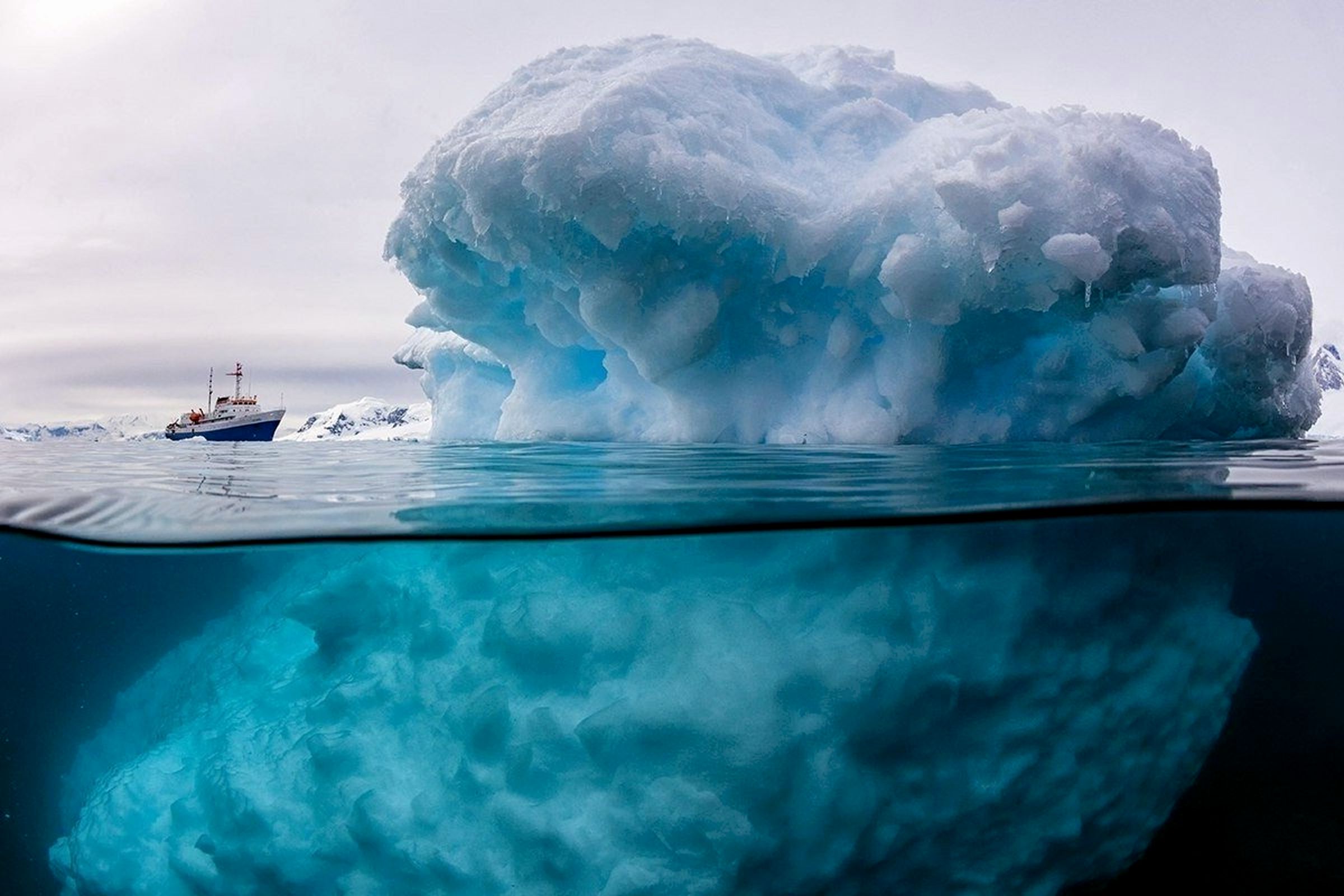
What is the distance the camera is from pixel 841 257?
743 cm

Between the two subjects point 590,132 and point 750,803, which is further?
point 590,132

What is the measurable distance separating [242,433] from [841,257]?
3660 cm

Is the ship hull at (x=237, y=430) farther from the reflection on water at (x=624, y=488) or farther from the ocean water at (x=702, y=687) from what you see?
the ocean water at (x=702, y=687)

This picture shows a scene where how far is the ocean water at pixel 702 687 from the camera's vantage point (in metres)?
3.26

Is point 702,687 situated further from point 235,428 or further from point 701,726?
→ point 235,428

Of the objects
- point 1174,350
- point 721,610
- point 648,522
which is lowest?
point 721,610

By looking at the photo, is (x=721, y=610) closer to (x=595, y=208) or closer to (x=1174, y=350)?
(x=595, y=208)

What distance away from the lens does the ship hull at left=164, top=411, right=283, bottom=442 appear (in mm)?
37250

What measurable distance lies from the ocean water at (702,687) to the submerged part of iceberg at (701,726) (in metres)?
0.01

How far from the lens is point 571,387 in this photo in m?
10.7

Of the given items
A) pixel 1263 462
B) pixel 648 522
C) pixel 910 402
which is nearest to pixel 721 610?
pixel 648 522

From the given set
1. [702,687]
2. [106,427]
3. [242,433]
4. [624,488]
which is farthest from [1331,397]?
[106,427]

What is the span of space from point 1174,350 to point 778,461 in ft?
14.1

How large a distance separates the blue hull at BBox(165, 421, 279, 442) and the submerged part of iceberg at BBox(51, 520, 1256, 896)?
120ft
